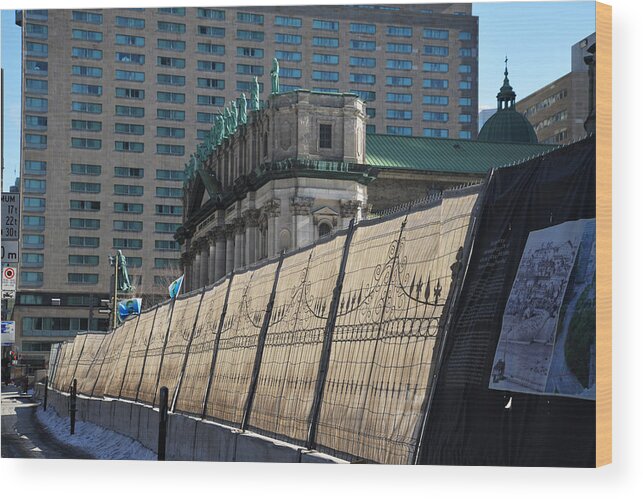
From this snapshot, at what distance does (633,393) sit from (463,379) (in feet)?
12.4

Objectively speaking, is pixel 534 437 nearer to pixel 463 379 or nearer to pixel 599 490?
pixel 463 379

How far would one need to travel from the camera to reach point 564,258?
45.0 ft

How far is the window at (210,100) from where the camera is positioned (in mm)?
64344

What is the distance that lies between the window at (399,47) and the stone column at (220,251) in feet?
128

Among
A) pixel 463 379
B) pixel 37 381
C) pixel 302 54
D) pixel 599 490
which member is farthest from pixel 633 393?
pixel 37 381

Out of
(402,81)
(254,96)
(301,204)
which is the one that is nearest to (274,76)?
(254,96)

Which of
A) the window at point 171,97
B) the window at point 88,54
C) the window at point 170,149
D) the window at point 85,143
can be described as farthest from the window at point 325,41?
the window at point 170,149

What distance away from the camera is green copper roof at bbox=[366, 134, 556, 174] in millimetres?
72000

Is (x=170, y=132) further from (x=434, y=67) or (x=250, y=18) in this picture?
(x=434, y=67)

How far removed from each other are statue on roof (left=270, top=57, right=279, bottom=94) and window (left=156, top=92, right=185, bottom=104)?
4853 mm

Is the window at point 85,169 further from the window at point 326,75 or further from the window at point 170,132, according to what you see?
the window at point 326,75

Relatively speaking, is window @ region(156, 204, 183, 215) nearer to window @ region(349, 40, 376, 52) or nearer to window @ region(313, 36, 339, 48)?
window @ region(313, 36, 339, 48)

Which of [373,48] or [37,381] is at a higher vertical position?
[373,48]

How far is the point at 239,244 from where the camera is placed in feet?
257
